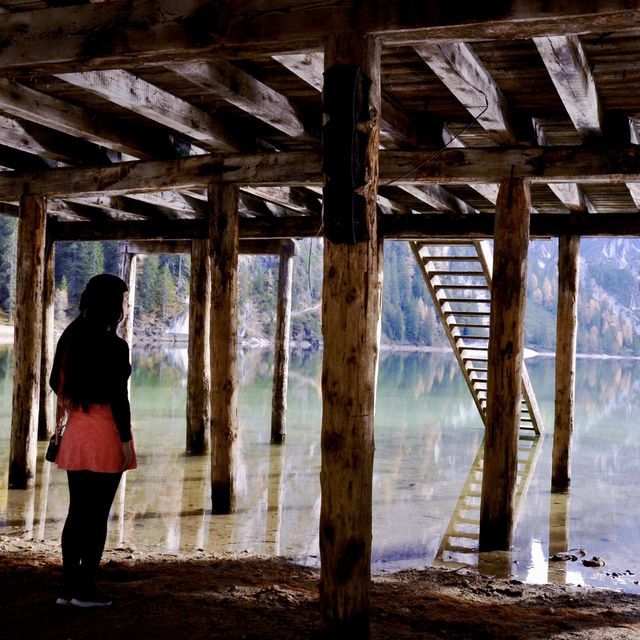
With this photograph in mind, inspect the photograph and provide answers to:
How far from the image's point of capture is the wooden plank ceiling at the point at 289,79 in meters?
4.67

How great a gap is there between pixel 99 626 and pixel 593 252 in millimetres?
131081

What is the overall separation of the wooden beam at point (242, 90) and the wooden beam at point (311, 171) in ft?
2.80

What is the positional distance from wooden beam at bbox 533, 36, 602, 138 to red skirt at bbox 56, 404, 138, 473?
12.3 ft

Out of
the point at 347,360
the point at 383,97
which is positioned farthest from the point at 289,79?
the point at 347,360

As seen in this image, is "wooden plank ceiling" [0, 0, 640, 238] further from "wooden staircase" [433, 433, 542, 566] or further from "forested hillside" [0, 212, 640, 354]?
"forested hillside" [0, 212, 640, 354]

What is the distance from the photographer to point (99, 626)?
14.5ft

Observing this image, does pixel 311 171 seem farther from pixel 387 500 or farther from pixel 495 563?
pixel 495 563

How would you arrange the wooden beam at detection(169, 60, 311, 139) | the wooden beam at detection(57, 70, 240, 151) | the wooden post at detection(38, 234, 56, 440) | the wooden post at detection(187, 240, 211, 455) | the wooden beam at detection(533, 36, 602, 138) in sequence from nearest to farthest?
the wooden beam at detection(533, 36, 602, 138), the wooden beam at detection(169, 60, 311, 139), the wooden beam at detection(57, 70, 240, 151), the wooden post at detection(187, 240, 211, 455), the wooden post at detection(38, 234, 56, 440)

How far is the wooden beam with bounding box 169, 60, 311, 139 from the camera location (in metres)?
6.55

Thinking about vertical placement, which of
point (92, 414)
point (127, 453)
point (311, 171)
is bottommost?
point (127, 453)

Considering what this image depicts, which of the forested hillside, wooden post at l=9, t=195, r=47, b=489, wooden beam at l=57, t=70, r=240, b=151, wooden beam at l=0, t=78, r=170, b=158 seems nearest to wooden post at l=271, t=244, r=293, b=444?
wooden post at l=9, t=195, r=47, b=489

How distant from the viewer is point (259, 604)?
509 cm

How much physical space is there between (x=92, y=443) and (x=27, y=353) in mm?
5285

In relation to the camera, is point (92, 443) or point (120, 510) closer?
point (92, 443)
